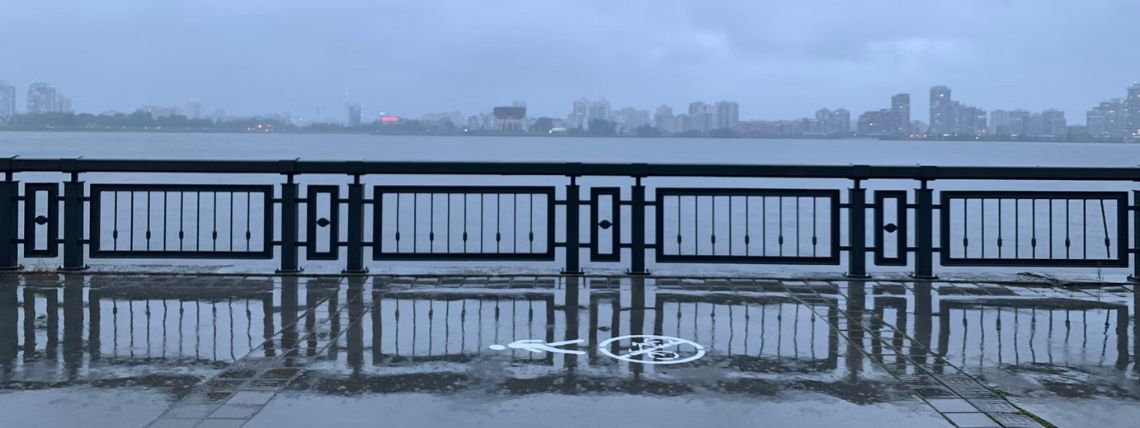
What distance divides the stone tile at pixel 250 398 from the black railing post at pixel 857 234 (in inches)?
296

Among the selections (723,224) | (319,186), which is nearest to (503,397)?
(319,186)

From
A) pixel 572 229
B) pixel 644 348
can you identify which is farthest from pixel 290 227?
pixel 644 348

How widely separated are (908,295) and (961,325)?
5.76 feet

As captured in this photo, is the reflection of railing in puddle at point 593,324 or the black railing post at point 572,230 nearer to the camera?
the reflection of railing in puddle at point 593,324

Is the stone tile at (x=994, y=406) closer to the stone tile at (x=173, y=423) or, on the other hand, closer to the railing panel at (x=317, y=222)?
the stone tile at (x=173, y=423)

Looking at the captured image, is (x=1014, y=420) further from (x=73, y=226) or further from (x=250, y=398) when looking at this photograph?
(x=73, y=226)

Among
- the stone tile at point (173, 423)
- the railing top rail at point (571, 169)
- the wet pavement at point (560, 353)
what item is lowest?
the stone tile at point (173, 423)

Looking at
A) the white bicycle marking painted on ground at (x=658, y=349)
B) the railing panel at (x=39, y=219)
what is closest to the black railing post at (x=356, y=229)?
the railing panel at (x=39, y=219)

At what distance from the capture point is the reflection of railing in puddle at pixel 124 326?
298 inches

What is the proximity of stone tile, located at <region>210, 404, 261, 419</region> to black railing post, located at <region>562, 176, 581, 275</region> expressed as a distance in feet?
21.0

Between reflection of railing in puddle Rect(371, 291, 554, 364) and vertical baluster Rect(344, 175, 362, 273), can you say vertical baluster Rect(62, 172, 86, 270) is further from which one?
reflection of railing in puddle Rect(371, 291, 554, 364)

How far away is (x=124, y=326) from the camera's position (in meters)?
9.02

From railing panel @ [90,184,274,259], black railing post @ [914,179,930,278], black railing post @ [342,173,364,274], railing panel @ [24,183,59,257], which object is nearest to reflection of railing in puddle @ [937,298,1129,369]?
black railing post @ [914,179,930,278]

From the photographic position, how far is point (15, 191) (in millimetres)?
12750
